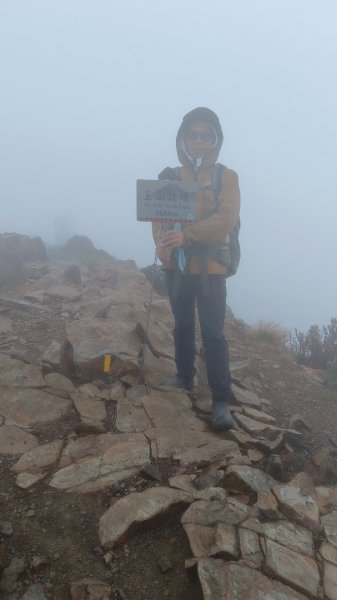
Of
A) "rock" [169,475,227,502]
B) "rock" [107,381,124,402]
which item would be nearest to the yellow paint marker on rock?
"rock" [107,381,124,402]

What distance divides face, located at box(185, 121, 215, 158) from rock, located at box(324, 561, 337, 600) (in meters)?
3.98

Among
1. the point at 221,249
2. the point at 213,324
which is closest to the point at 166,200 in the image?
the point at 221,249

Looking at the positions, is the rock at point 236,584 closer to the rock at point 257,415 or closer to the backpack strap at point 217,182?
the rock at point 257,415

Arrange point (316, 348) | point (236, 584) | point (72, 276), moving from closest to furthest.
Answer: point (236, 584), point (316, 348), point (72, 276)

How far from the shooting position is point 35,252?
1533 cm

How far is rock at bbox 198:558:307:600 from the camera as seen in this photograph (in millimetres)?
2176

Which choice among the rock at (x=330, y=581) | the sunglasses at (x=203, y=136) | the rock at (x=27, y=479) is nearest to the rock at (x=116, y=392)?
the rock at (x=27, y=479)

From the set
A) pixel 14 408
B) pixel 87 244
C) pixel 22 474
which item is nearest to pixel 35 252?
pixel 87 244

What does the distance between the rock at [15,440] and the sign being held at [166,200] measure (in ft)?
8.52

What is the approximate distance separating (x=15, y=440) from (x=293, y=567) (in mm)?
2619

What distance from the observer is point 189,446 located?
3768 mm

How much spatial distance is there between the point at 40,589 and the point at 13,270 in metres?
9.77

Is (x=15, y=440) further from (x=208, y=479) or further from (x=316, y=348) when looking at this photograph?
(x=316, y=348)

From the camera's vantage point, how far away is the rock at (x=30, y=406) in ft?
13.6
